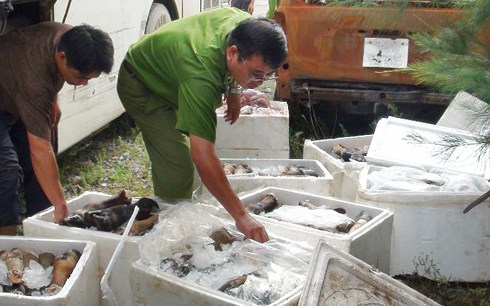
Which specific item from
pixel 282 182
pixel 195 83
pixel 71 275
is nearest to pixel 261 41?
pixel 195 83

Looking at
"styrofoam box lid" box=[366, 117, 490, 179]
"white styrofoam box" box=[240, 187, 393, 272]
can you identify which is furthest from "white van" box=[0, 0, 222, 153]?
"styrofoam box lid" box=[366, 117, 490, 179]

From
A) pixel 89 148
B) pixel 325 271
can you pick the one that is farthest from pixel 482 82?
pixel 89 148

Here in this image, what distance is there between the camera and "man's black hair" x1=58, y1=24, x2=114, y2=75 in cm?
333

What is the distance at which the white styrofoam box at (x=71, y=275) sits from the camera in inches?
113

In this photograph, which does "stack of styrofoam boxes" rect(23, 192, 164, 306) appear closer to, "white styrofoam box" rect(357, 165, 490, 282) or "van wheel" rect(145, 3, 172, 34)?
"white styrofoam box" rect(357, 165, 490, 282)

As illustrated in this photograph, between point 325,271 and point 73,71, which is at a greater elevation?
point 73,71

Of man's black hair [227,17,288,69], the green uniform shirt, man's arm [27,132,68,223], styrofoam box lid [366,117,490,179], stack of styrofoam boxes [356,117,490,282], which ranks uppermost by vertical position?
man's black hair [227,17,288,69]

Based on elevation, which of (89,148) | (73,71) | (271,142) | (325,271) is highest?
(73,71)

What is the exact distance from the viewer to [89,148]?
6355 millimetres

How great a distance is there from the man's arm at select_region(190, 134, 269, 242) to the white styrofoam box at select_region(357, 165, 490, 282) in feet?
3.10

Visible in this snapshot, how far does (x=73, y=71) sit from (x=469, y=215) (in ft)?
7.10

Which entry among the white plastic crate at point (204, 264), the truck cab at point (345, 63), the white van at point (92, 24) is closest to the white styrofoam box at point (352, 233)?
the white plastic crate at point (204, 264)

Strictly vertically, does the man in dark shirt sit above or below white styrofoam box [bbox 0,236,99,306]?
above

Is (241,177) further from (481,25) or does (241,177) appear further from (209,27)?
(481,25)
